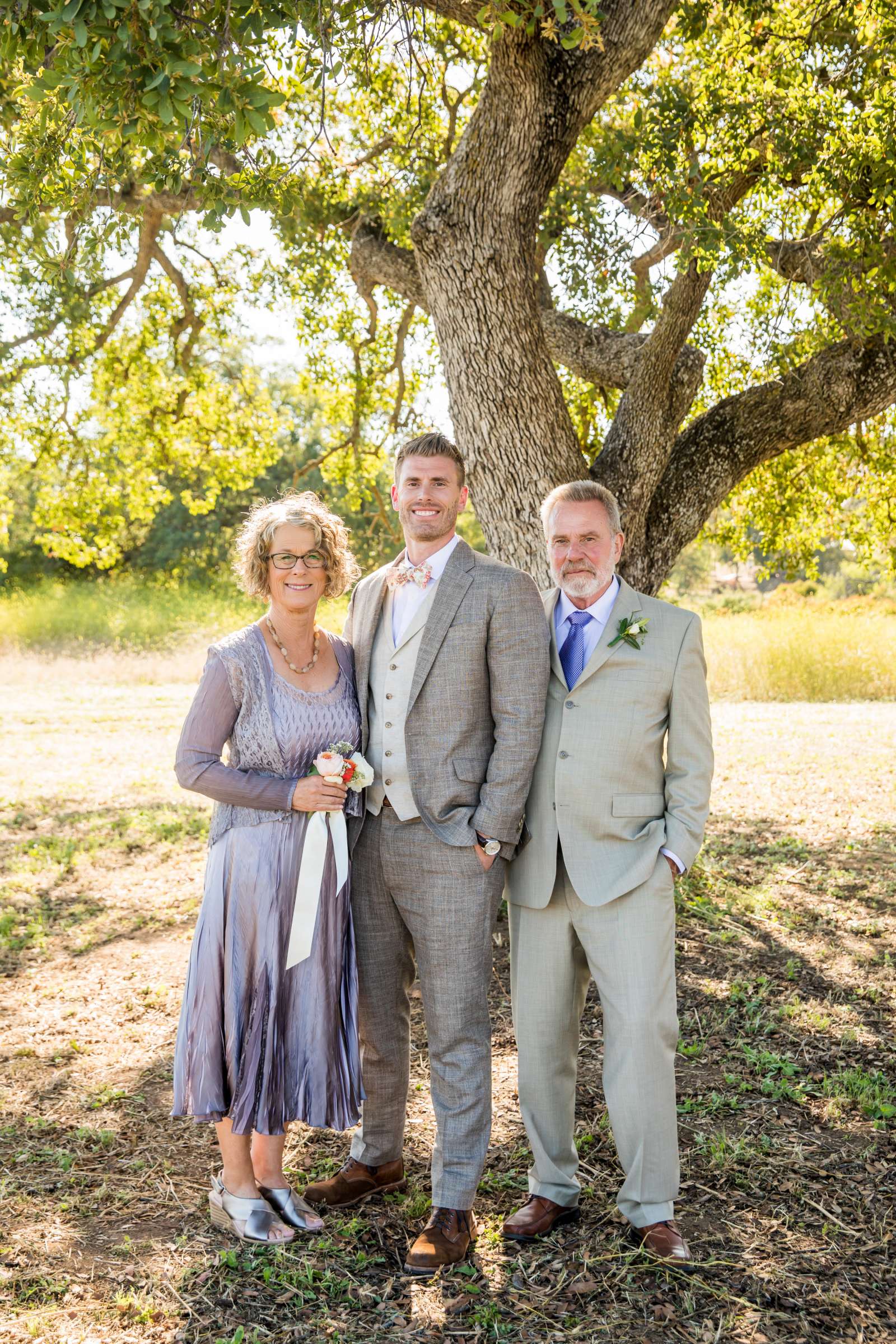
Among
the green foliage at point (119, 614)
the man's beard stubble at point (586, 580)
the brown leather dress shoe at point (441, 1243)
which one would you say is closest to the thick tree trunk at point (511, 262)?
the man's beard stubble at point (586, 580)

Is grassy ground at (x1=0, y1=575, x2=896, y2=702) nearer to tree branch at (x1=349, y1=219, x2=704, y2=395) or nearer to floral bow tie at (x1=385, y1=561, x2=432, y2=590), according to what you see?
tree branch at (x1=349, y1=219, x2=704, y2=395)

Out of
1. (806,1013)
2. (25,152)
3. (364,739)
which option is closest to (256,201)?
(25,152)

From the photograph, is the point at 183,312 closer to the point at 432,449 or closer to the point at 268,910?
Result: the point at 432,449

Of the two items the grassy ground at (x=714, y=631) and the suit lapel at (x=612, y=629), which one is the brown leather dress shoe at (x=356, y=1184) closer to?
the suit lapel at (x=612, y=629)

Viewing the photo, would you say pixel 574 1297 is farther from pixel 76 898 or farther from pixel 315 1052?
pixel 76 898

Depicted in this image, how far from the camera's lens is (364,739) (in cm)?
344

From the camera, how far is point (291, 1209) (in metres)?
3.39

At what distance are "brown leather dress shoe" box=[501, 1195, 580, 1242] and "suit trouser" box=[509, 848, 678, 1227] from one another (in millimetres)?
36

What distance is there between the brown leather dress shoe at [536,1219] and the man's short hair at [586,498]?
82.9 inches

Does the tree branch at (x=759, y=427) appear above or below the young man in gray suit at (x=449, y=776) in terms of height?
above

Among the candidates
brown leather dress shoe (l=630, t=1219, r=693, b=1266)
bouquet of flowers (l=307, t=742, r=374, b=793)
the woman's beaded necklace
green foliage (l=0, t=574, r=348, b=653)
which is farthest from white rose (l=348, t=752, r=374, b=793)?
green foliage (l=0, t=574, r=348, b=653)

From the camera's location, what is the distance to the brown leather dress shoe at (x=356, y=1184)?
11.6ft

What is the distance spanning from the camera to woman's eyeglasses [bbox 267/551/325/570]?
10.9ft

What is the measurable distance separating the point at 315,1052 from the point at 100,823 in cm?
618
